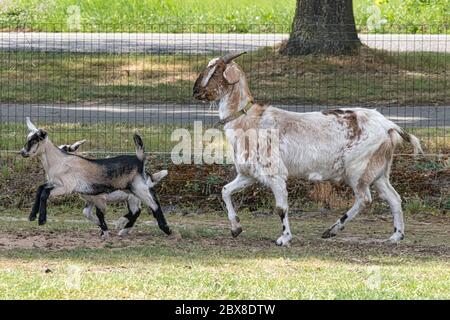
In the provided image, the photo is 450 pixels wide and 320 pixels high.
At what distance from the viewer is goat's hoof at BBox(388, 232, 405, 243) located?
41.2ft

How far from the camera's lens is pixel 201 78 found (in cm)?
1247

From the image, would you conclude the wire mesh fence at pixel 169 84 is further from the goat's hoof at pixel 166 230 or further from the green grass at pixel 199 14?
the goat's hoof at pixel 166 230

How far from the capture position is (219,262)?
10844 mm

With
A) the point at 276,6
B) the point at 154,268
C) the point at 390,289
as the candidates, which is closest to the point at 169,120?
the point at 154,268

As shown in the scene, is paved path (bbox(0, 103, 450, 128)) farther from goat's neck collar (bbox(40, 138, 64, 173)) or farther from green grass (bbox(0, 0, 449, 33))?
green grass (bbox(0, 0, 449, 33))

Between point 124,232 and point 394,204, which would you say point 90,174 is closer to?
point 124,232

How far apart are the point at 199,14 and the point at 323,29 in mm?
8790

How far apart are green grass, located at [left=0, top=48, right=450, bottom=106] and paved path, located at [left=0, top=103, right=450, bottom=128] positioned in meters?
0.28

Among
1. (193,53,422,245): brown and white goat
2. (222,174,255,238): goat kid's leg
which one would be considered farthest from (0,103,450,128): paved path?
(222,174,255,238): goat kid's leg

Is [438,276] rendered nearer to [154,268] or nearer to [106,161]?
[154,268]

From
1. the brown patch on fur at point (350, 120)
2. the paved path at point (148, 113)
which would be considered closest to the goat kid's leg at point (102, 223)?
the brown patch on fur at point (350, 120)

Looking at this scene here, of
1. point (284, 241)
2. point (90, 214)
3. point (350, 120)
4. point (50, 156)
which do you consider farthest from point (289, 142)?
point (50, 156)

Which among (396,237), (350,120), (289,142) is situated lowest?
(396,237)

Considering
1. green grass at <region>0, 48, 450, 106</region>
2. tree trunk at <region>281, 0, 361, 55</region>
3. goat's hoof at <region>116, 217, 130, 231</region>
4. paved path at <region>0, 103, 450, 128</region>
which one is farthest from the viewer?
tree trunk at <region>281, 0, 361, 55</region>
